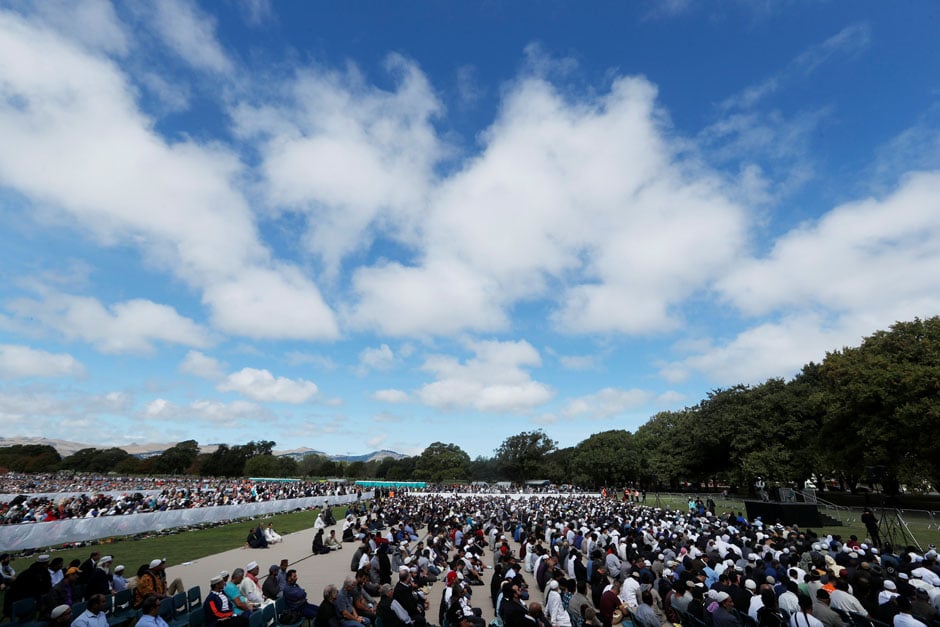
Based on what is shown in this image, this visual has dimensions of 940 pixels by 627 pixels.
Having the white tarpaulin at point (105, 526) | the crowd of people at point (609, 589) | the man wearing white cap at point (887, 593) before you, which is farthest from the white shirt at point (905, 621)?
the white tarpaulin at point (105, 526)

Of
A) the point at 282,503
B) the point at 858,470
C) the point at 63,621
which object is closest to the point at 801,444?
the point at 858,470

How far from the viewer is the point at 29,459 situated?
112250mm

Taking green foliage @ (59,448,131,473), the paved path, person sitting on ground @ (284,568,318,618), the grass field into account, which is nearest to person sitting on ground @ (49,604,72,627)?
person sitting on ground @ (284,568,318,618)

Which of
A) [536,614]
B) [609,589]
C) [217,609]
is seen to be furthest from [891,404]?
[217,609]

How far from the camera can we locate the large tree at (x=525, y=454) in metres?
93.6

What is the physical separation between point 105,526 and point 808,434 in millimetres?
49589

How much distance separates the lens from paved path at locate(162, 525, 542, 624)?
11.9 m

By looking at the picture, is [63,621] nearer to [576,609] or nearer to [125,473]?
[576,609]

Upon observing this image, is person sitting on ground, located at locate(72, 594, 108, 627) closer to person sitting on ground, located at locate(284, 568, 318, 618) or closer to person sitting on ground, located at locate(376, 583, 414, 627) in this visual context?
person sitting on ground, located at locate(284, 568, 318, 618)

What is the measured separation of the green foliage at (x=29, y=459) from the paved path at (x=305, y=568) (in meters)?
136

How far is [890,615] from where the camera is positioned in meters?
7.83

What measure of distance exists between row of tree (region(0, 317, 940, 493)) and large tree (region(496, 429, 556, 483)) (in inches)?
10.3

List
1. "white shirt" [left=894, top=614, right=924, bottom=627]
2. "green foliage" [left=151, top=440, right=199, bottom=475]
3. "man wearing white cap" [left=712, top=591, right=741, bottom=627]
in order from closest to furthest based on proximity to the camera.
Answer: "white shirt" [left=894, top=614, right=924, bottom=627] < "man wearing white cap" [left=712, top=591, right=741, bottom=627] < "green foliage" [left=151, top=440, right=199, bottom=475]

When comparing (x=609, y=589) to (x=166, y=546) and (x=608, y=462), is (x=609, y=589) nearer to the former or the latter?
(x=166, y=546)
